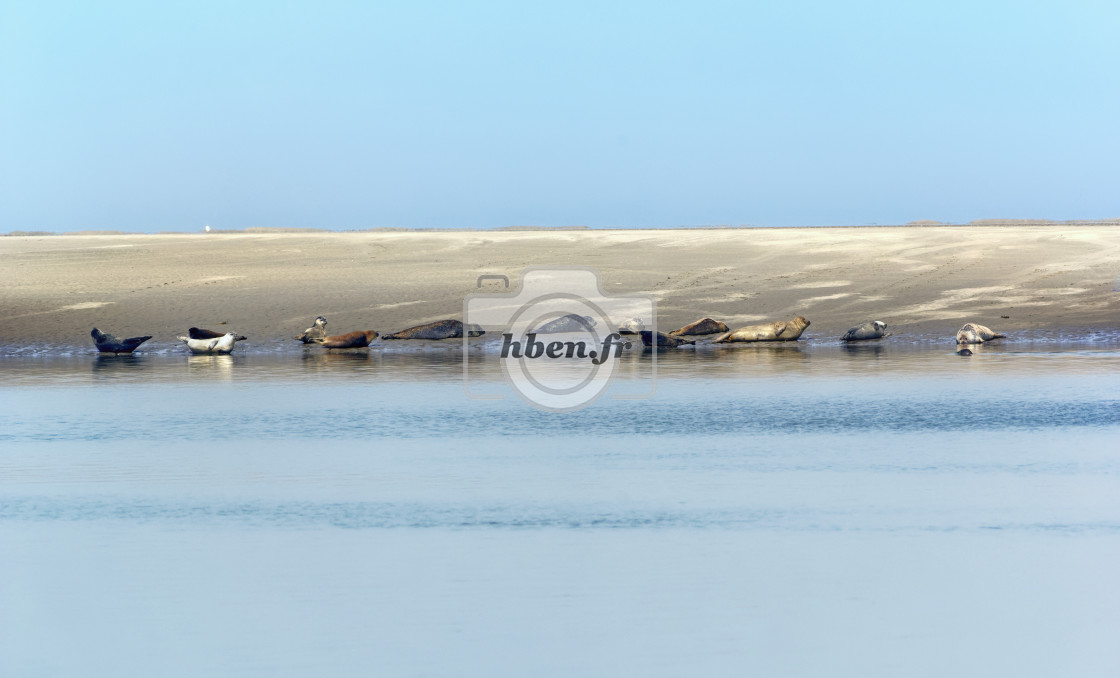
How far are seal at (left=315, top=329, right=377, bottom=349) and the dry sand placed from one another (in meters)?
0.85

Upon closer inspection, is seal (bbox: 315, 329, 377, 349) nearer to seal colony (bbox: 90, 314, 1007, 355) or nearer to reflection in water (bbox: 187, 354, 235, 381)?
seal colony (bbox: 90, 314, 1007, 355)

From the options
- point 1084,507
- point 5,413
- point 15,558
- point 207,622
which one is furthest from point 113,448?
point 1084,507

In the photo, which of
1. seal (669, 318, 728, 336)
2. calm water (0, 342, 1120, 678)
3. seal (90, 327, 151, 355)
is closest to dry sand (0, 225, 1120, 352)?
seal (669, 318, 728, 336)

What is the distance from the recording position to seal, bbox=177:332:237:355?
15.4 m

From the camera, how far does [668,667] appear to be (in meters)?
3.81

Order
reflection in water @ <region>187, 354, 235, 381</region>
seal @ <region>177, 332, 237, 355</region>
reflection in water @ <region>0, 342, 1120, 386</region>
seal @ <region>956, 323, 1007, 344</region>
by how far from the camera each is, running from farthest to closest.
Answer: seal @ <region>177, 332, 237, 355</region> < seal @ <region>956, 323, 1007, 344</region> < reflection in water @ <region>187, 354, 235, 381</region> < reflection in water @ <region>0, 342, 1120, 386</region>

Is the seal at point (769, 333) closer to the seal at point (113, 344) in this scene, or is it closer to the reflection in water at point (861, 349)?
the reflection in water at point (861, 349)

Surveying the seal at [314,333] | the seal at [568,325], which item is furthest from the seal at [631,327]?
the seal at [314,333]

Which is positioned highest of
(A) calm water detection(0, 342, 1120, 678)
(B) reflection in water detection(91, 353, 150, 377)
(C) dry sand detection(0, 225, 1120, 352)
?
(C) dry sand detection(0, 225, 1120, 352)

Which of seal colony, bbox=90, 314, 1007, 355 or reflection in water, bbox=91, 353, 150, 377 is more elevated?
seal colony, bbox=90, 314, 1007, 355

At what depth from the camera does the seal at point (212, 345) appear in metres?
15.4

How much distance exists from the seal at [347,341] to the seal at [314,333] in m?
0.16

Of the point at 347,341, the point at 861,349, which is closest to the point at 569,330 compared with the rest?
the point at 347,341

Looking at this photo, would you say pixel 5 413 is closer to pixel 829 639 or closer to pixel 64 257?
pixel 829 639
